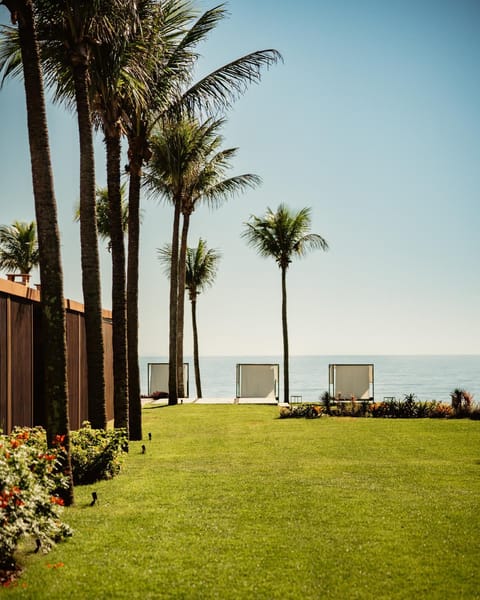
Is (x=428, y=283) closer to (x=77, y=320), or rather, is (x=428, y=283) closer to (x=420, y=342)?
(x=420, y=342)

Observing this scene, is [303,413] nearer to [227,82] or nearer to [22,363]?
[227,82]

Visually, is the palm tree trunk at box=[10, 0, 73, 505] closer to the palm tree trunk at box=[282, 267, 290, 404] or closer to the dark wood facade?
the dark wood facade

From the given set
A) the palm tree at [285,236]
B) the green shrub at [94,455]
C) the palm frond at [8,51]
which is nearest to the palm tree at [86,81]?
the palm frond at [8,51]

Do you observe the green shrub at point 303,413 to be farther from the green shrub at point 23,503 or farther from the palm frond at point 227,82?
the green shrub at point 23,503

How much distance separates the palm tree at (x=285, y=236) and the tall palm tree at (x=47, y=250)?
17.6 metres

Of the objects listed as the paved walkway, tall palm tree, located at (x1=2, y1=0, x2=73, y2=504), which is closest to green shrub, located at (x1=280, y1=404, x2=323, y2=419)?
the paved walkway

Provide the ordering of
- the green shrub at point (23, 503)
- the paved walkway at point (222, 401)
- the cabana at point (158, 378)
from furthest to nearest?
the cabana at point (158, 378) → the paved walkway at point (222, 401) → the green shrub at point (23, 503)

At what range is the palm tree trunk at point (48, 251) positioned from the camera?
22.2 feet

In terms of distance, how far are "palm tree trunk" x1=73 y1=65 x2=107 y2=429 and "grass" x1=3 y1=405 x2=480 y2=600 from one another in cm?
112

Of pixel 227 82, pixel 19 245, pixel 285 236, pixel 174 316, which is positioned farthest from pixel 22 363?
pixel 19 245

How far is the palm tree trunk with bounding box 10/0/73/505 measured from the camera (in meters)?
6.77

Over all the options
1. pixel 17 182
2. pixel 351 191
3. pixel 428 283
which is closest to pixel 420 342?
pixel 428 283

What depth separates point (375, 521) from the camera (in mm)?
6262

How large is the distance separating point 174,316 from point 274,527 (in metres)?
14.5
